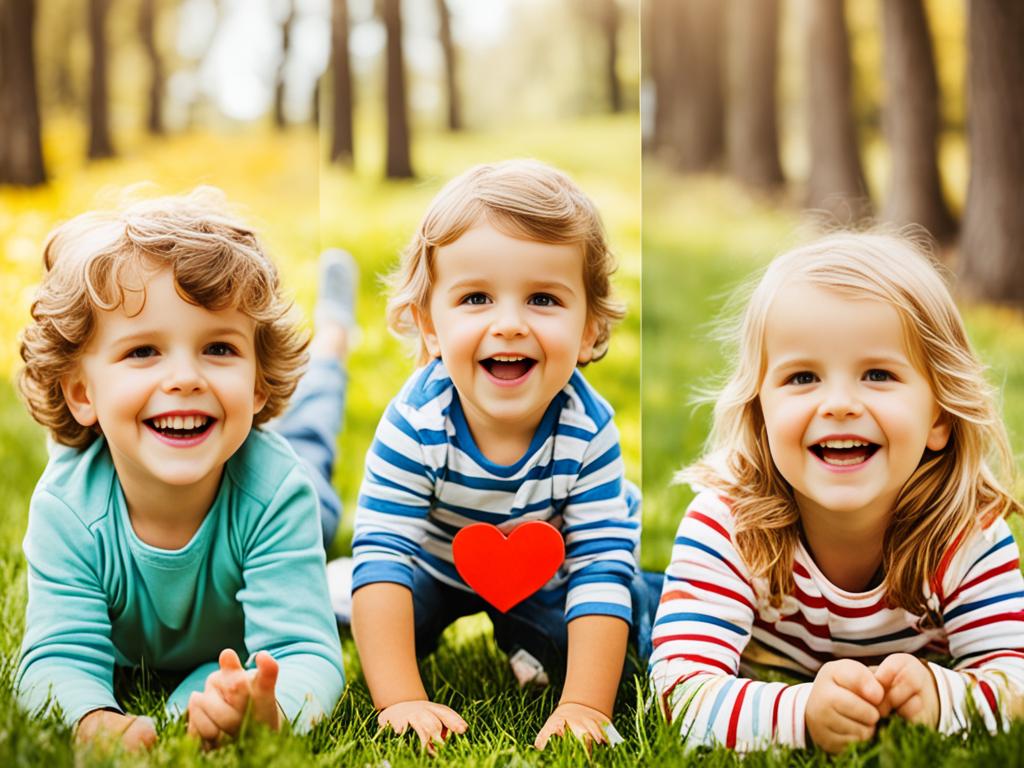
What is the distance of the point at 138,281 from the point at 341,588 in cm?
106

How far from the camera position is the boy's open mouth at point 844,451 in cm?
191

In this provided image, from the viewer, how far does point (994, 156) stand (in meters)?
6.36

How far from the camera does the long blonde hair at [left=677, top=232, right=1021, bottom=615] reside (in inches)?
76.3

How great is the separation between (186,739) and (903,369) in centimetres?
128

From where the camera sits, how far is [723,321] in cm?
223

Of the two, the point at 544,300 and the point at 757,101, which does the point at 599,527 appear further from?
the point at 757,101

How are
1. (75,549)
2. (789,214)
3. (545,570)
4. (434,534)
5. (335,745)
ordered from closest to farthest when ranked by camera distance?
(335,745), (75,549), (545,570), (434,534), (789,214)

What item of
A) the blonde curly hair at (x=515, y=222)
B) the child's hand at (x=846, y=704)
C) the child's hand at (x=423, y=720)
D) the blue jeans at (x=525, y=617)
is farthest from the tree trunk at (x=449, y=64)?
the child's hand at (x=846, y=704)

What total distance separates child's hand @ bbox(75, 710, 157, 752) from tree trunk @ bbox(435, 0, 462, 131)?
6.46 m

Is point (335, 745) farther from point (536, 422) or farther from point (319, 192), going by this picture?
point (319, 192)

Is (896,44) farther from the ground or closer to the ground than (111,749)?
farther from the ground

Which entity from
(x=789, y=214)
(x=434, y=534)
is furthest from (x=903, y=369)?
(x=789, y=214)

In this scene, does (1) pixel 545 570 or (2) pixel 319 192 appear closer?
(1) pixel 545 570

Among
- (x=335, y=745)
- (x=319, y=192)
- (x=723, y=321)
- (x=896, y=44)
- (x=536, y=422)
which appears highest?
(x=896, y=44)
